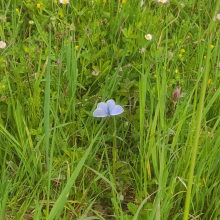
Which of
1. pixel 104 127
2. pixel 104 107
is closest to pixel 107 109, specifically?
pixel 104 107

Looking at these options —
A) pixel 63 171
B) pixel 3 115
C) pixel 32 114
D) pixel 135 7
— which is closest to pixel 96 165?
pixel 63 171

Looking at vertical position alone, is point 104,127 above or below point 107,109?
below

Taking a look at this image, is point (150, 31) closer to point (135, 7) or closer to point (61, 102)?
point (135, 7)

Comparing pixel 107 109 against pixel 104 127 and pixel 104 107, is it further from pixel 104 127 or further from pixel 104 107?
pixel 104 127
